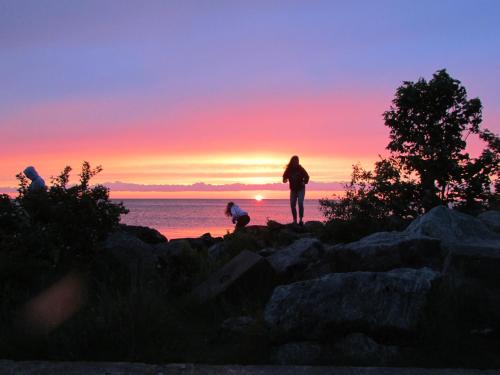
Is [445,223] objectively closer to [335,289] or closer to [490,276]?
[490,276]

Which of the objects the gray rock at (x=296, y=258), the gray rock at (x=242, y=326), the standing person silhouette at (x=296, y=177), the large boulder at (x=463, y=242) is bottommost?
the gray rock at (x=242, y=326)

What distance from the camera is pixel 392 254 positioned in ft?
23.0

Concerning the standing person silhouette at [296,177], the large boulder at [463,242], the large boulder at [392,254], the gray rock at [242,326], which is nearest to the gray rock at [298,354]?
the gray rock at [242,326]

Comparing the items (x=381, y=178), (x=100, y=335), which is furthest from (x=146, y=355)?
(x=381, y=178)

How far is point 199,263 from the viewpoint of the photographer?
8711 millimetres

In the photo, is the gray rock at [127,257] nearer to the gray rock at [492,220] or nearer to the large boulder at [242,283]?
the large boulder at [242,283]

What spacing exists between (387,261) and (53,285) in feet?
13.6

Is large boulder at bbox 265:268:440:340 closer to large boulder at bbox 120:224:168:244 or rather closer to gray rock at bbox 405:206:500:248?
gray rock at bbox 405:206:500:248

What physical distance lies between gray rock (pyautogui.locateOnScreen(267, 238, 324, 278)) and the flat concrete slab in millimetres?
3176

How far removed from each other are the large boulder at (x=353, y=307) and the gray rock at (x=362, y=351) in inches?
4.2

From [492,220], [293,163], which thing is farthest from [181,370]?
[293,163]

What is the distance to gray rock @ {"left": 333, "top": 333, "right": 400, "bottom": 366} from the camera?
15.9 ft

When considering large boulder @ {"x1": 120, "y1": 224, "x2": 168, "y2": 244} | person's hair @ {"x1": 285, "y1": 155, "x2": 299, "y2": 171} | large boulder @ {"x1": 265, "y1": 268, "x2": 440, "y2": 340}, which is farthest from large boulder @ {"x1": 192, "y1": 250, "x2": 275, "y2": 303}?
person's hair @ {"x1": 285, "y1": 155, "x2": 299, "y2": 171}

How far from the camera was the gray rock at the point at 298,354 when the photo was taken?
504 centimetres
